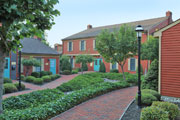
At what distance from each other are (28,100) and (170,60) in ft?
23.1

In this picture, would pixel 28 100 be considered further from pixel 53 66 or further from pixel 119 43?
pixel 53 66

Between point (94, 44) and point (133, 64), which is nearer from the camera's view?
point (133, 64)

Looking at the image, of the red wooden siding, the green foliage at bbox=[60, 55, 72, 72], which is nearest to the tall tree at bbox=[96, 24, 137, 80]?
the red wooden siding

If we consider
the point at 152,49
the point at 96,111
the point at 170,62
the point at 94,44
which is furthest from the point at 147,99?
the point at 94,44

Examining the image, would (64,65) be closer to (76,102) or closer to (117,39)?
(117,39)

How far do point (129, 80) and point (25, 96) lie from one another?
8.83 m

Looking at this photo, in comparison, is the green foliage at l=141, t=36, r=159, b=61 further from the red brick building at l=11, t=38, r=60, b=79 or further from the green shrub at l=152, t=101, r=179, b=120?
the red brick building at l=11, t=38, r=60, b=79

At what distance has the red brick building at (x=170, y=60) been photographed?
301 inches

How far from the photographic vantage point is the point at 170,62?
7.85m

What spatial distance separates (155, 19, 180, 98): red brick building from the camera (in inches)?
301

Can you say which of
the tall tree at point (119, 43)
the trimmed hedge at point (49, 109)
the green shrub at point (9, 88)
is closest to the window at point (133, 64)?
the tall tree at point (119, 43)

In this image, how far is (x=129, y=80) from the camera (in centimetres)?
1364

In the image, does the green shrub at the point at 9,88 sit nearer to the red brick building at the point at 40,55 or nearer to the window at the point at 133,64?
the red brick building at the point at 40,55

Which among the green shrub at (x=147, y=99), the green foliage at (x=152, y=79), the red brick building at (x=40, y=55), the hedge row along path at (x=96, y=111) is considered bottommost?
the hedge row along path at (x=96, y=111)
